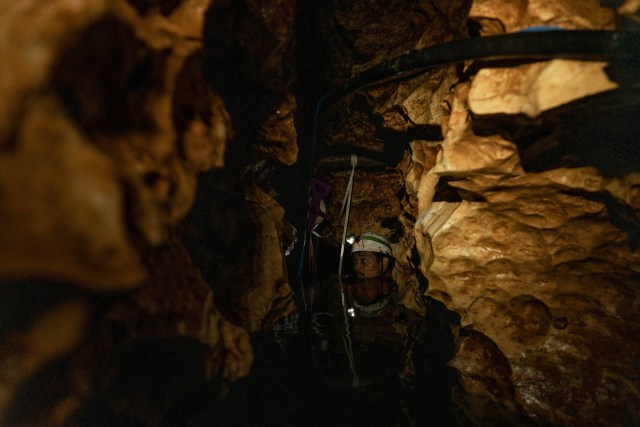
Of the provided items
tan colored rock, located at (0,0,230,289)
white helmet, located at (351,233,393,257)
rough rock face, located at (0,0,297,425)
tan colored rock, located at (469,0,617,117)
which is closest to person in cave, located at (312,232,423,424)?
white helmet, located at (351,233,393,257)

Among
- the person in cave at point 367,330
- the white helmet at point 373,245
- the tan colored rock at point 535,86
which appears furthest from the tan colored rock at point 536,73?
the white helmet at point 373,245

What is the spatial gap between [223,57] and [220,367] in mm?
2652

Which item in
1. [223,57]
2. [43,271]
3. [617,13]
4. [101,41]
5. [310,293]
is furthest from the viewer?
[310,293]

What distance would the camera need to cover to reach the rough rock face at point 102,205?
1214mm

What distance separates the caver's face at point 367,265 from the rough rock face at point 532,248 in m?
2.03

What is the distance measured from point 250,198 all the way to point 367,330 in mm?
2779

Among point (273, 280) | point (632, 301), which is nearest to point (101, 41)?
point (273, 280)

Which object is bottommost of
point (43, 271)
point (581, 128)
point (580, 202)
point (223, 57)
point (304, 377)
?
point (304, 377)

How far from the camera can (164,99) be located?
167 cm

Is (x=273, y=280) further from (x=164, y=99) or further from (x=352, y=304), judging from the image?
(x=352, y=304)

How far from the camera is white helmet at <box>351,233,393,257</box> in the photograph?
5.39 m

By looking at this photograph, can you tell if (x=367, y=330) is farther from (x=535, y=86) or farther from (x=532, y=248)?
(x=535, y=86)

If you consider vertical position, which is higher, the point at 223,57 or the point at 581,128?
the point at 223,57

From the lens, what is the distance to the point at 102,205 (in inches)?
49.6
